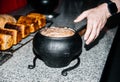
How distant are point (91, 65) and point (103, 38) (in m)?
0.38

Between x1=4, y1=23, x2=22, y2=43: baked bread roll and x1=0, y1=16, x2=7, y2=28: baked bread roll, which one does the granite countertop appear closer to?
x1=4, y1=23, x2=22, y2=43: baked bread roll

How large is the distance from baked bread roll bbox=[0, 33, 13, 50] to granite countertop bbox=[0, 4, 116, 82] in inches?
2.2

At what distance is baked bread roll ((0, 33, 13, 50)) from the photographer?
110 cm

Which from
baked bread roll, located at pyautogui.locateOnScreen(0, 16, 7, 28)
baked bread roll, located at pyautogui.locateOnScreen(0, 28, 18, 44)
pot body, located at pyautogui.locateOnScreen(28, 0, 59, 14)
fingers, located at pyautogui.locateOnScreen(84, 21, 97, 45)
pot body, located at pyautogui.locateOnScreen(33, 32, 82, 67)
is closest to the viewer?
pot body, located at pyautogui.locateOnScreen(33, 32, 82, 67)

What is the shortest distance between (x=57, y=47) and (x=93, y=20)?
0.26 metres

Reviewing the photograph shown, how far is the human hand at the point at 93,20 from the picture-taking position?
1.05 metres

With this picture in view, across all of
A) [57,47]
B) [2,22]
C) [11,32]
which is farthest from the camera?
[2,22]

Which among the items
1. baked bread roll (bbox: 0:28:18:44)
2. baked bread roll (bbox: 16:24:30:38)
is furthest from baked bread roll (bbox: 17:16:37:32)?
baked bread roll (bbox: 0:28:18:44)

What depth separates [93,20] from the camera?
1080 millimetres

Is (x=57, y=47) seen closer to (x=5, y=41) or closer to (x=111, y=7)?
(x=5, y=41)

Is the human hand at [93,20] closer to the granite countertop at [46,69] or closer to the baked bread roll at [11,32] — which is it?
the granite countertop at [46,69]

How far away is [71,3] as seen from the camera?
7.00ft

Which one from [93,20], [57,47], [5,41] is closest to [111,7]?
[93,20]

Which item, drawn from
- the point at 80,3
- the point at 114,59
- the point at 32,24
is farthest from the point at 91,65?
the point at 80,3
